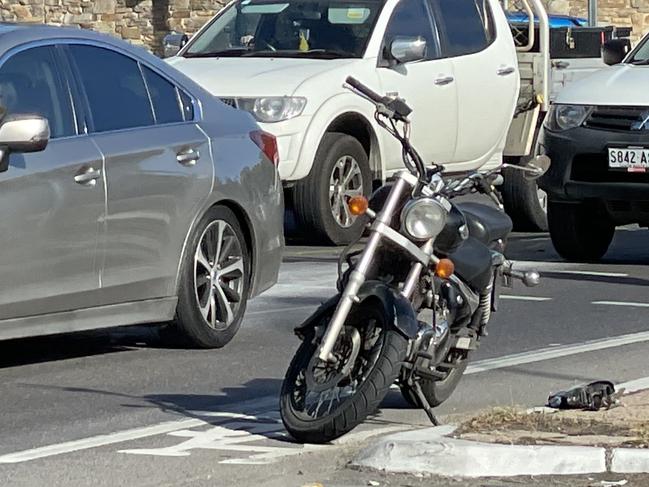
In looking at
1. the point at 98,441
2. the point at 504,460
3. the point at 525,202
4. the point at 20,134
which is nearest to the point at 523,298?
the point at 525,202

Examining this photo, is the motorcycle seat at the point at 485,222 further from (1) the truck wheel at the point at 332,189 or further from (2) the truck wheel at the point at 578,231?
(1) the truck wheel at the point at 332,189

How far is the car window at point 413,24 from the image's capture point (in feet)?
48.0

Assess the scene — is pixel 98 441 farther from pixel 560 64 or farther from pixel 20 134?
pixel 560 64

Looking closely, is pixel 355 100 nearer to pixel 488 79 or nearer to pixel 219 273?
pixel 488 79

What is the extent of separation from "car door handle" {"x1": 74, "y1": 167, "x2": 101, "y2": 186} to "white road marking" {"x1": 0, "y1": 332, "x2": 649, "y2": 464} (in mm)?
1312

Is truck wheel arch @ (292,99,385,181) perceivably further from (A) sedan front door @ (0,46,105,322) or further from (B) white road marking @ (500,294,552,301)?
(A) sedan front door @ (0,46,105,322)

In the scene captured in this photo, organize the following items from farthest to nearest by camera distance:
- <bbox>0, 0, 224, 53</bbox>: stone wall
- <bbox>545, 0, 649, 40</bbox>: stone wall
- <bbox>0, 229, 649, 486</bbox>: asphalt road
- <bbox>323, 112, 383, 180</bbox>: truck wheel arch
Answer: <bbox>545, 0, 649, 40</bbox>: stone wall → <bbox>0, 0, 224, 53</bbox>: stone wall → <bbox>323, 112, 383, 180</bbox>: truck wheel arch → <bbox>0, 229, 649, 486</bbox>: asphalt road

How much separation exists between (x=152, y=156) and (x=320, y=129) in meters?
4.94

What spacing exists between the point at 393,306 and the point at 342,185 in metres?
7.47

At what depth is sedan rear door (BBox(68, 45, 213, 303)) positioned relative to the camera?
8.63m

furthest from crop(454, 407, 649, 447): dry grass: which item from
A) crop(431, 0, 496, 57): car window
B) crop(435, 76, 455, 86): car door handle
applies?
crop(431, 0, 496, 57): car window

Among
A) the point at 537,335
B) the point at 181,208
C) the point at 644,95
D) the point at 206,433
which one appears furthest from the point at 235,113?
the point at 644,95

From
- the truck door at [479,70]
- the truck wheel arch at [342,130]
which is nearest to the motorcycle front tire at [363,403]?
the truck wheel arch at [342,130]

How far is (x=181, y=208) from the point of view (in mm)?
8992
